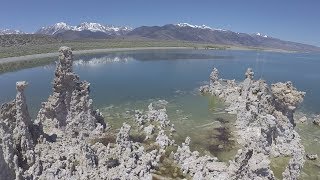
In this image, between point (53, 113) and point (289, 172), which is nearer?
point (289, 172)

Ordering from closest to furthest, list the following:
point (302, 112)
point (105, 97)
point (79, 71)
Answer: point (302, 112) → point (105, 97) → point (79, 71)

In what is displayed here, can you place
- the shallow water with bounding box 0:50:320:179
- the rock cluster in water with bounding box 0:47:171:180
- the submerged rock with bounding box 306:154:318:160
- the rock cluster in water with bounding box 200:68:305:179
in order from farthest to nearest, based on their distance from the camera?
the shallow water with bounding box 0:50:320:179, the submerged rock with bounding box 306:154:318:160, the rock cluster in water with bounding box 200:68:305:179, the rock cluster in water with bounding box 0:47:171:180

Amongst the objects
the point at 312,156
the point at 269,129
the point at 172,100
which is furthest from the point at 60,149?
the point at 172,100

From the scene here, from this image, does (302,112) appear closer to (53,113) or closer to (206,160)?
(206,160)

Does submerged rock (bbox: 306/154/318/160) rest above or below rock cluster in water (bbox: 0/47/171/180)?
below

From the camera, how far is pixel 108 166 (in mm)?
33969

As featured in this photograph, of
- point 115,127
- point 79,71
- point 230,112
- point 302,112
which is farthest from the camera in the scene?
point 79,71

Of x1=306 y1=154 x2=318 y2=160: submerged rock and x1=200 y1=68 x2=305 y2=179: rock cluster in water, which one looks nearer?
x1=200 y1=68 x2=305 y2=179: rock cluster in water

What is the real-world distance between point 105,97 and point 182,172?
144ft

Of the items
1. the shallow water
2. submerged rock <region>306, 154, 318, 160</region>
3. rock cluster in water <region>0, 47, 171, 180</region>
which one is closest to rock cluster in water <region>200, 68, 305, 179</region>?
submerged rock <region>306, 154, 318, 160</region>

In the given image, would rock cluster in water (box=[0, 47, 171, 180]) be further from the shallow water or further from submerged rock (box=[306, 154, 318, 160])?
submerged rock (box=[306, 154, 318, 160])

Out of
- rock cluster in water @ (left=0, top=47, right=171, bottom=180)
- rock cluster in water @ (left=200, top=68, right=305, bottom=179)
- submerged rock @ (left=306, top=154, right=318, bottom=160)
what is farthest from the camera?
submerged rock @ (left=306, top=154, right=318, bottom=160)

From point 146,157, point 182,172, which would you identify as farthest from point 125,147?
point 182,172

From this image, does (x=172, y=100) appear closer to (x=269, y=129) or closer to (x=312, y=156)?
(x=269, y=129)
